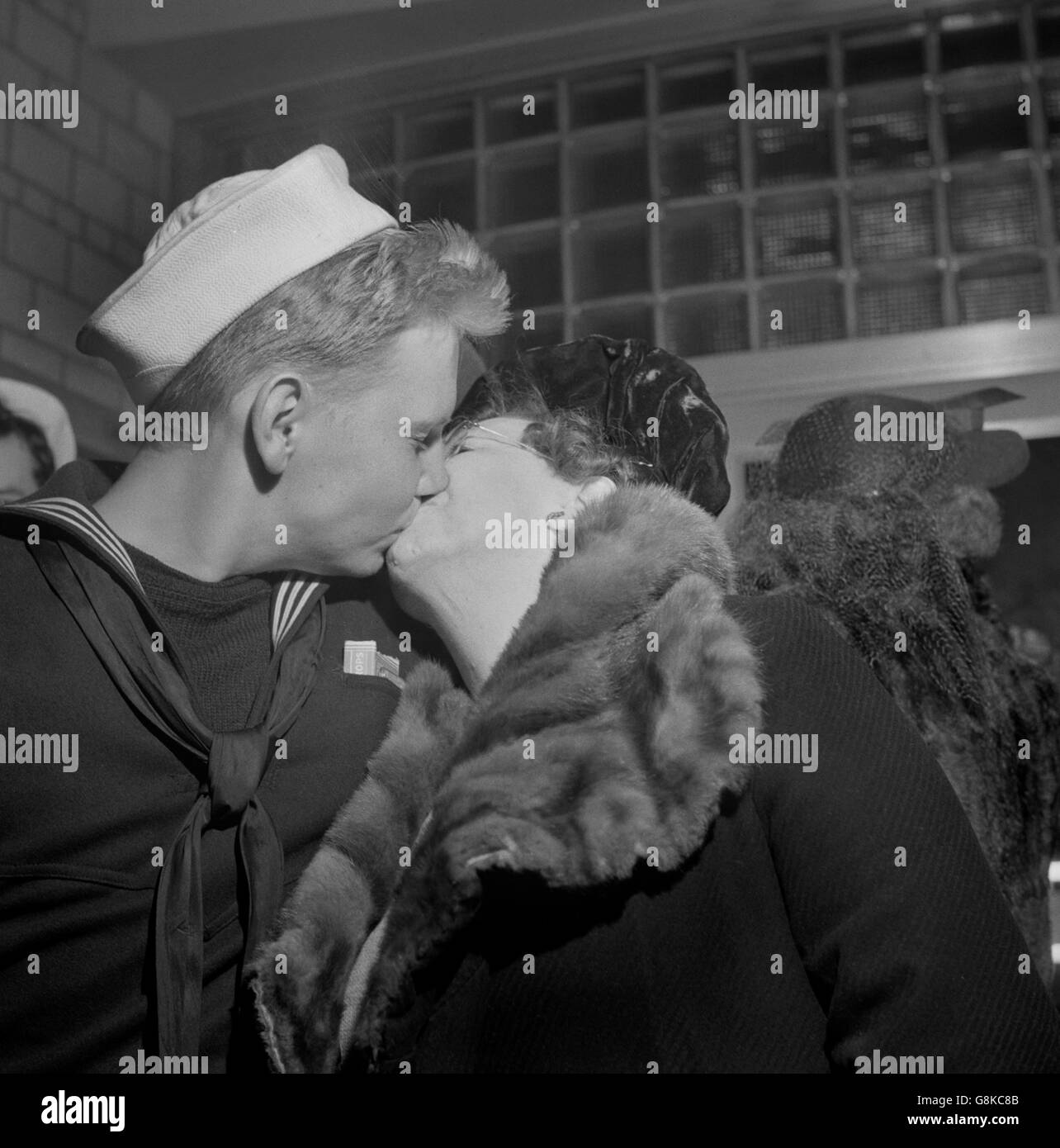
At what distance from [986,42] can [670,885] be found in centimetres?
119

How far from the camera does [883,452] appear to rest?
1.19m

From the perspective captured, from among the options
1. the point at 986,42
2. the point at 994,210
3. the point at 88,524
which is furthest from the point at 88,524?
the point at 986,42

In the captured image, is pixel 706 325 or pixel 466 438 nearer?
pixel 466 438

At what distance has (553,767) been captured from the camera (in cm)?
80

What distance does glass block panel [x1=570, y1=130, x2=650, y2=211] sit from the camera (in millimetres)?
1362

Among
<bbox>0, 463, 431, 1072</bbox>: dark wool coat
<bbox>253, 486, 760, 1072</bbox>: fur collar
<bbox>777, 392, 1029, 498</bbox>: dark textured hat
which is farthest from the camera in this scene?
<bbox>777, 392, 1029, 498</bbox>: dark textured hat

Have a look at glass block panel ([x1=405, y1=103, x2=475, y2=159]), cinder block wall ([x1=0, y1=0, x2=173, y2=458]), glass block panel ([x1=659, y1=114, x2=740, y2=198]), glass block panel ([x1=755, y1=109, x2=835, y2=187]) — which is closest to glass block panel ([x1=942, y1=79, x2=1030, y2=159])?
glass block panel ([x1=755, y1=109, x2=835, y2=187])

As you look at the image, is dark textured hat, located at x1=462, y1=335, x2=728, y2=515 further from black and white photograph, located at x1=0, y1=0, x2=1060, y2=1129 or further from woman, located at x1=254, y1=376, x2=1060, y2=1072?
woman, located at x1=254, y1=376, x2=1060, y2=1072

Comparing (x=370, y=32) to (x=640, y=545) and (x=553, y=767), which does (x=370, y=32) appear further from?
(x=553, y=767)

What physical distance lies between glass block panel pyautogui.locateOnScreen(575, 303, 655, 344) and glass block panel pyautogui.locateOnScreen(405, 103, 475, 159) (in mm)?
Result: 269

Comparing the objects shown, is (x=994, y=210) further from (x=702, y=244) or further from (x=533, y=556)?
(x=533, y=556)
